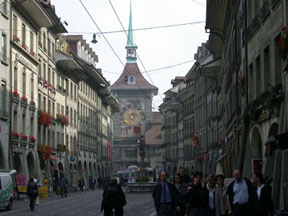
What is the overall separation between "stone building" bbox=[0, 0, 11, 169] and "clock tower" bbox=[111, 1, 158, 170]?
11223 cm

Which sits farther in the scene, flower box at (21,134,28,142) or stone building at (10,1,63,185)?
flower box at (21,134,28,142)

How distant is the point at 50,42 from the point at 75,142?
15.0 metres

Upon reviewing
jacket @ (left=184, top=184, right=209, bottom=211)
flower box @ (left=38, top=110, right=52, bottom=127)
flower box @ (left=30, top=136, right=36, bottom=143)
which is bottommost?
jacket @ (left=184, top=184, right=209, bottom=211)

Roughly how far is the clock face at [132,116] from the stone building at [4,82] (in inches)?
4505

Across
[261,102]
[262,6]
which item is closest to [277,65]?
[261,102]

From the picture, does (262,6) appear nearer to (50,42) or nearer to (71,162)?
(50,42)

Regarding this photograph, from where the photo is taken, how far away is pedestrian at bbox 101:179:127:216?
17016 mm

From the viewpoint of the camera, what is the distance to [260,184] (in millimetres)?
13391

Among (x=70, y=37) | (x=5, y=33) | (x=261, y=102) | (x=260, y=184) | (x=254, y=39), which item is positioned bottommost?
(x=260, y=184)

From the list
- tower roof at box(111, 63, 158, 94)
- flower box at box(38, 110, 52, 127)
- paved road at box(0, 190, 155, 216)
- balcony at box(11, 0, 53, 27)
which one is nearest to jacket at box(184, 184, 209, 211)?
paved road at box(0, 190, 155, 216)

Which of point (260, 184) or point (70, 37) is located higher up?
point (70, 37)

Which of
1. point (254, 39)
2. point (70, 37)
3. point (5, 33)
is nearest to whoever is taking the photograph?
point (254, 39)

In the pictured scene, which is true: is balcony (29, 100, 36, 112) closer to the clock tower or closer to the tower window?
the clock tower

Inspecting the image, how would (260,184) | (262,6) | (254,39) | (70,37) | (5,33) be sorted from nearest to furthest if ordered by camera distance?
(260,184) → (262,6) → (254,39) → (5,33) → (70,37)
